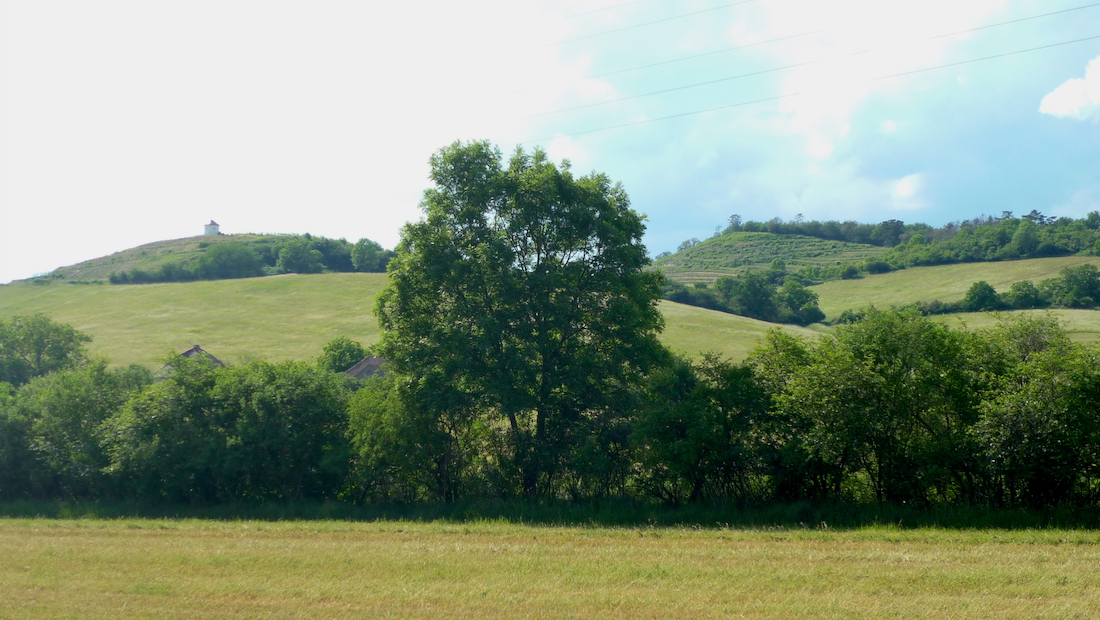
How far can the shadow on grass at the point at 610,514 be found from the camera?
15.6 metres

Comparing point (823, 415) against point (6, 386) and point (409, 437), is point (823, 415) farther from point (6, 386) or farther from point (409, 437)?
point (6, 386)

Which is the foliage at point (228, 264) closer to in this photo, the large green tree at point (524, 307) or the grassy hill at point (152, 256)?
the grassy hill at point (152, 256)

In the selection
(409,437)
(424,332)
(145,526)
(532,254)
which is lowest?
(145,526)

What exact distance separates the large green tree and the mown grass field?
19.7ft

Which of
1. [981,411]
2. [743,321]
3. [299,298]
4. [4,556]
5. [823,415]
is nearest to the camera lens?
[4,556]

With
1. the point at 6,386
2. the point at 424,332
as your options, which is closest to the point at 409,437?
the point at 424,332

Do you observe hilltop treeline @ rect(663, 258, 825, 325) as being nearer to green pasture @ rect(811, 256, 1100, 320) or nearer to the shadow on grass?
green pasture @ rect(811, 256, 1100, 320)

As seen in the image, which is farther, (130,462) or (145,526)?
(130,462)

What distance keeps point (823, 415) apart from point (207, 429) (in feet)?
62.7

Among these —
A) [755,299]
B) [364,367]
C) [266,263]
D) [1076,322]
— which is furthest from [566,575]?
[266,263]

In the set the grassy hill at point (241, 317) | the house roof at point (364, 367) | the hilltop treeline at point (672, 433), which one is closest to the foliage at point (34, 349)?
the grassy hill at point (241, 317)

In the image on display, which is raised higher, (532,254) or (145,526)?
(532,254)

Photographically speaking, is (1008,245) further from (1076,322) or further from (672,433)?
(672,433)

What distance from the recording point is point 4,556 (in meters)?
14.6
